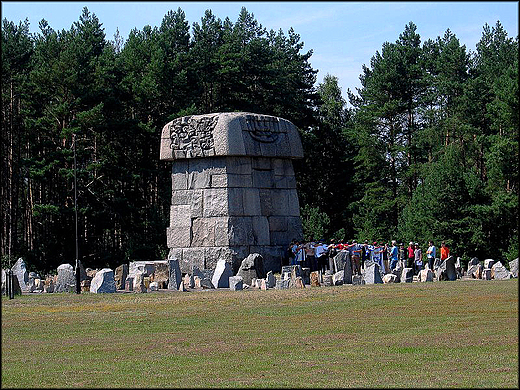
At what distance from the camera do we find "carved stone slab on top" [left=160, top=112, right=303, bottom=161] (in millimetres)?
31234

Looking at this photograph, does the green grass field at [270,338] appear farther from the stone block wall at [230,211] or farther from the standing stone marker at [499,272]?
the stone block wall at [230,211]

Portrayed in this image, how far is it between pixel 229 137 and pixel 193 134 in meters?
1.56

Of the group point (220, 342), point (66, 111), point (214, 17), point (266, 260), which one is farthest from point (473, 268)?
point (214, 17)

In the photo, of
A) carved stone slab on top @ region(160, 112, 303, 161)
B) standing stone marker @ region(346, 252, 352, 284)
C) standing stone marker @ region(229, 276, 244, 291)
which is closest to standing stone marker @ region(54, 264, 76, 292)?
standing stone marker @ region(229, 276, 244, 291)

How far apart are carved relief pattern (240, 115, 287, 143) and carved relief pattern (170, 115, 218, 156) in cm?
109

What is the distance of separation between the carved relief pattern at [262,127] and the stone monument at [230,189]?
0.02 meters

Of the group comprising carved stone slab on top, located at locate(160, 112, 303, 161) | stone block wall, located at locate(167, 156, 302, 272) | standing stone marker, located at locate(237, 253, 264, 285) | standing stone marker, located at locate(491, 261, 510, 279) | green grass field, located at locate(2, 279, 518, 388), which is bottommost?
green grass field, located at locate(2, 279, 518, 388)

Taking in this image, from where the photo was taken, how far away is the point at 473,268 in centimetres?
2984

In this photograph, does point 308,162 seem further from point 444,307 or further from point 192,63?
point 444,307

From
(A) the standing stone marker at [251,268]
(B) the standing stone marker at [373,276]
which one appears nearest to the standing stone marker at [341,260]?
(B) the standing stone marker at [373,276]

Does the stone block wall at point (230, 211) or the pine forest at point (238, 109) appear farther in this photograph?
the pine forest at point (238, 109)

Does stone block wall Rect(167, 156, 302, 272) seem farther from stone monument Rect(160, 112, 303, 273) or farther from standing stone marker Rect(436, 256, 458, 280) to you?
standing stone marker Rect(436, 256, 458, 280)

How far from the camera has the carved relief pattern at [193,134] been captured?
31609 mm

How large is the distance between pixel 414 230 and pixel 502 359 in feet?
85.4
